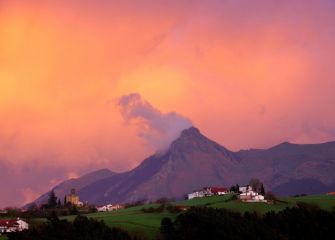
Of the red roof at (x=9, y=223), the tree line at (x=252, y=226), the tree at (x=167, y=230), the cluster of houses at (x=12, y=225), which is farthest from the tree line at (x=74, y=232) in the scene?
the red roof at (x=9, y=223)

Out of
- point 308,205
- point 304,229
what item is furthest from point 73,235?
point 308,205

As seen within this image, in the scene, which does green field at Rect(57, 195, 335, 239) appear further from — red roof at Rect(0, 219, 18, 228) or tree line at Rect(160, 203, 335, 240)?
red roof at Rect(0, 219, 18, 228)

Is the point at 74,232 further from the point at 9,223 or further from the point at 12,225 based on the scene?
the point at 9,223

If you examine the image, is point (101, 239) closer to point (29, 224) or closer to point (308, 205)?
point (29, 224)

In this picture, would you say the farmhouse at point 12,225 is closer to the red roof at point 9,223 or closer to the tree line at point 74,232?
the red roof at point 9,223

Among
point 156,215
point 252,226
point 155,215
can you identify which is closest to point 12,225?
point 155,215

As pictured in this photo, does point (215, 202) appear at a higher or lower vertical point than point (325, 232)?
higher

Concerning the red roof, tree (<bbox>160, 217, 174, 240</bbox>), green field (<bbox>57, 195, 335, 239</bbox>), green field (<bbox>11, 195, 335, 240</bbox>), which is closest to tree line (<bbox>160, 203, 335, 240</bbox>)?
tree (<bbox>160, 217, 174, 240</bbox>)

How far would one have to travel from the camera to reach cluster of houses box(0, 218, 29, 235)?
505ft

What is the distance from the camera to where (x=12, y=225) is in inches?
6176

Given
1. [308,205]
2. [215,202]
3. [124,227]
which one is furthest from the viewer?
[215,202]

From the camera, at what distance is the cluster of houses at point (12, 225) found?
505ft

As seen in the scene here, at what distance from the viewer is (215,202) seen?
19300 centimetres

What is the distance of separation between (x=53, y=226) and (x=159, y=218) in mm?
39888
